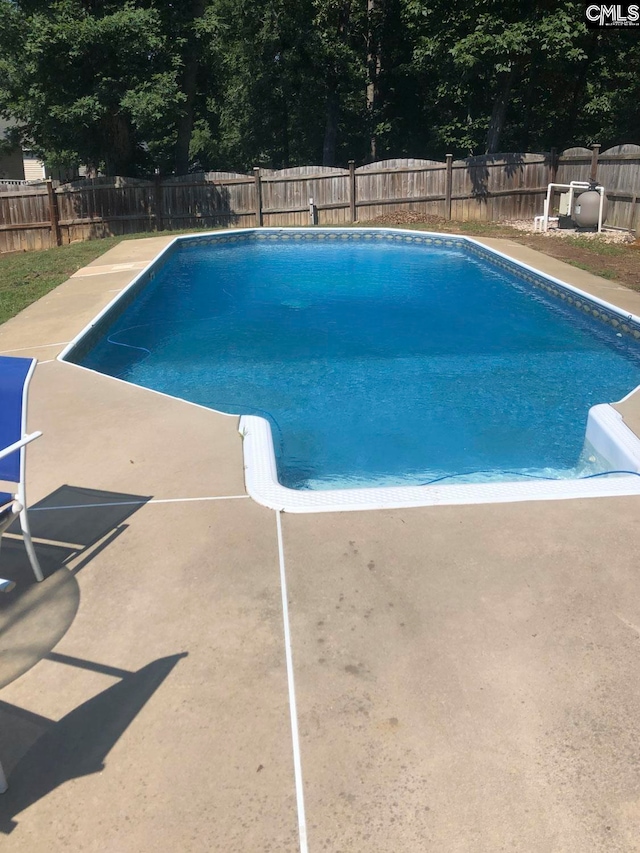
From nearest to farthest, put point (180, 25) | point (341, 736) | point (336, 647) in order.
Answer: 1. point (341, 736)
2. point (336, 647)
3. point (180, 25)

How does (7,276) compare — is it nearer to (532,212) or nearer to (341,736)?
(341,736)

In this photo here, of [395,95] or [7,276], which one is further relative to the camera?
[395,95]

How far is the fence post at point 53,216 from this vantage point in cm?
1648

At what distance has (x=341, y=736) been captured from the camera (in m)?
2.34

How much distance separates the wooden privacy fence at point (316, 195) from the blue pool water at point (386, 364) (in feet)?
17.4

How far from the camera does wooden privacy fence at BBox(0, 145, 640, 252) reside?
57.1 feet

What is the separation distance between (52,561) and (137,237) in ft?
48.3

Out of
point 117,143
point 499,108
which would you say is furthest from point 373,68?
point 117,143

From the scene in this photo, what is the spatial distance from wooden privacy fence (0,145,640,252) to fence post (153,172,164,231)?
0.09 feet

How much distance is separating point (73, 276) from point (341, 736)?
1092cm

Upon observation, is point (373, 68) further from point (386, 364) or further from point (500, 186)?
point (386, 364)

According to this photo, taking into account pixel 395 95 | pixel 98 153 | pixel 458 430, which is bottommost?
pixel 458 430

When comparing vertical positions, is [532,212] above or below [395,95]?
below

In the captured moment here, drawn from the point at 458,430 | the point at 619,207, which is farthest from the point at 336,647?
the point at 619,207
